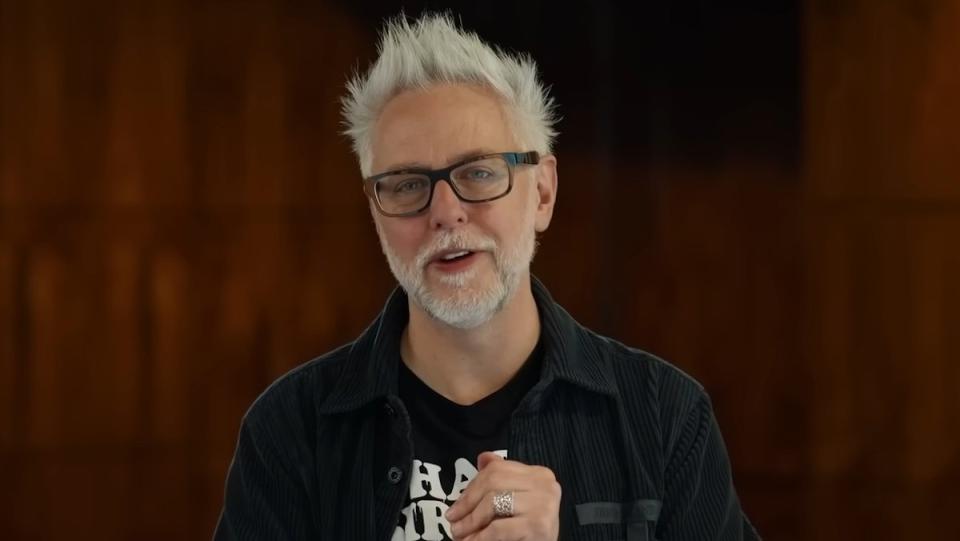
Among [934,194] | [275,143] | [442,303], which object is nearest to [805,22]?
[934,194]

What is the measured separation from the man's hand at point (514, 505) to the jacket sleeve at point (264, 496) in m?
0.35

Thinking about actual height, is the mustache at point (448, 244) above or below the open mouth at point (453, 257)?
above

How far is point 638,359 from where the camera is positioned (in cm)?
185

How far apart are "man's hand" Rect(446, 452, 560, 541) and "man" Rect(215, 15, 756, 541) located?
132 millimetres

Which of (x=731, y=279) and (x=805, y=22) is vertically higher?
(x=805, y=22)

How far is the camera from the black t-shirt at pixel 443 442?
168 centimetres

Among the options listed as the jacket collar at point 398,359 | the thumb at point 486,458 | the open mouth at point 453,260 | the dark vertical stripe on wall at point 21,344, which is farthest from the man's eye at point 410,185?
the dark vertical stripe on wall at point 21,344

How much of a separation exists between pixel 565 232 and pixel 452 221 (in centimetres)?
185

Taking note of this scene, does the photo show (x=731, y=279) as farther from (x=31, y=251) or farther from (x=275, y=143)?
(x=31, y=251)

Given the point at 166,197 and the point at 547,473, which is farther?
the point at 166,197

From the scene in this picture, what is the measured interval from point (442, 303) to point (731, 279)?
6.27ft

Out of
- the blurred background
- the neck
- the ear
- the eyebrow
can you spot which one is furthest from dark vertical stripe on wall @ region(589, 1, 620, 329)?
the eyebrow

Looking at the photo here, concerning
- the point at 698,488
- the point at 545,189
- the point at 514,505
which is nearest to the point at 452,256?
the point at 545,189

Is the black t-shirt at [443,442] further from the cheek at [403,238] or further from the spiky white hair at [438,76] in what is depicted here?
the spiky white hair at [438,76]
